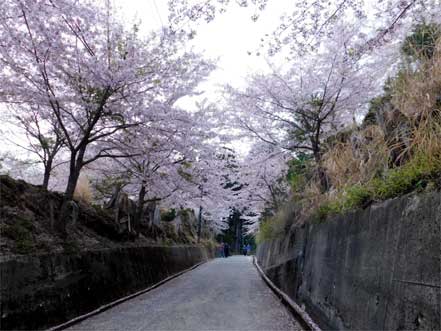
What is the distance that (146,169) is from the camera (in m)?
11.8

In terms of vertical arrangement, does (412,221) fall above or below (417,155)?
below

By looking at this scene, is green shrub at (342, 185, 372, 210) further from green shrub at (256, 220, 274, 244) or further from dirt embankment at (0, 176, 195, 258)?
green shrub at (256, 220, 274, 244)

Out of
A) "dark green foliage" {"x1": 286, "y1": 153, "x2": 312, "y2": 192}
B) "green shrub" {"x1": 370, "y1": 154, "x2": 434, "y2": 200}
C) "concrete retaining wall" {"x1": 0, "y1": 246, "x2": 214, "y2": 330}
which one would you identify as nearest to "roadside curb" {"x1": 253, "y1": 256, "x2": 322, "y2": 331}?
"green shrub" {"x1": 370, "y1": 154, "x2": 434, "y2": 200}

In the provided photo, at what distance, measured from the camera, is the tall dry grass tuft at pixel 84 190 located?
38.7 feet

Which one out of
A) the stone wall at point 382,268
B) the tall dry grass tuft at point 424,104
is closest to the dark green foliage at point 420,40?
the tall dry grass tuft at point 424,104

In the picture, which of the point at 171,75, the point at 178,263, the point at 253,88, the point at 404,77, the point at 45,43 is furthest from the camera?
the point at 178,263

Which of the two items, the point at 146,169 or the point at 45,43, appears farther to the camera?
the point at 146,169

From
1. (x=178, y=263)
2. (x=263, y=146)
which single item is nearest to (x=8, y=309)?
(x=263, y=146)

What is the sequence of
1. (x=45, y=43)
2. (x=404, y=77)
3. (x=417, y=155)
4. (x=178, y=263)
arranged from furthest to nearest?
(x=178, y=263)
(x=45, y=43)
(x=404, y=77)
(x=417, y=155)

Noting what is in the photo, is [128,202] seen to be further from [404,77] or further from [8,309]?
[404,77]

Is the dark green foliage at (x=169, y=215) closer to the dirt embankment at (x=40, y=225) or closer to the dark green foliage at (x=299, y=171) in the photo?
the dark green foliage at (x=299, y=171)

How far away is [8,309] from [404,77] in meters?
6.27

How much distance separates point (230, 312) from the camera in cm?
775

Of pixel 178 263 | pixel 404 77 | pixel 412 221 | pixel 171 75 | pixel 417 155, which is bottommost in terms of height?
pixel 178 263
